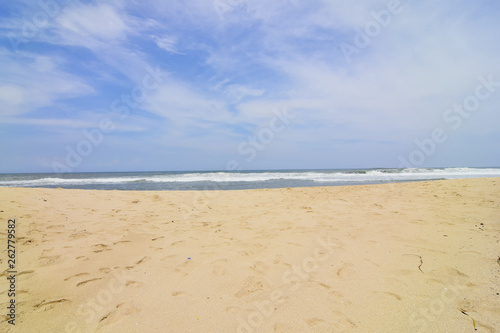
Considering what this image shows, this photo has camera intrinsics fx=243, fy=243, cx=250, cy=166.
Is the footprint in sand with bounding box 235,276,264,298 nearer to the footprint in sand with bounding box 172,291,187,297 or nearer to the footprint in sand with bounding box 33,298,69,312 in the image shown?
the footprint in sand with bounding box 172,291,187,297

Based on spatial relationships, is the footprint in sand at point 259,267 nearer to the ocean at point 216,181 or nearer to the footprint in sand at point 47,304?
the footprint in sand at point 47,304

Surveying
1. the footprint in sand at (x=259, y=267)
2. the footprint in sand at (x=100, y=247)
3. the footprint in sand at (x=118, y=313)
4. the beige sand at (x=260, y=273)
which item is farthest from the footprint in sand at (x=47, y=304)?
the footprint in sand at (x=259, y=267)

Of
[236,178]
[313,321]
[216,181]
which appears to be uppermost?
[236,178]

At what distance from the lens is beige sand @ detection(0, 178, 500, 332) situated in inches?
80.7

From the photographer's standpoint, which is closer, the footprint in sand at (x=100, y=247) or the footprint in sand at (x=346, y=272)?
the footprint in sand at (x=346, y=272)

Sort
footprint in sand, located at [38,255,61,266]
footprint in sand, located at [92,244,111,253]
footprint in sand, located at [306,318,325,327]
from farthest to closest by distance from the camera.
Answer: footprint in sand, located at [92,244,111,253] < footprint in sand, located at [38,255,61,266] < footprint in sand, located at [306,318,325,327]

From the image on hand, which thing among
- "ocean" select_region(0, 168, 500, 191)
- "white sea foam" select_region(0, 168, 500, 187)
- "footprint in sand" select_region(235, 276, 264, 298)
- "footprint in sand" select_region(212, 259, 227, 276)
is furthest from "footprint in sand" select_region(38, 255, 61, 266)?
"white sea foam" select_region(0, 168, 500, 187)

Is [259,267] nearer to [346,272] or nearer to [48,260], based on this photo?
[346,272]

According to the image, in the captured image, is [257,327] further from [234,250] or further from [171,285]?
Answer: [234,250]

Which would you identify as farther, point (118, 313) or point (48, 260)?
point (48, 260)

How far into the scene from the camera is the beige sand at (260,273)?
2.05 m

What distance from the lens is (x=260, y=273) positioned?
2.81m

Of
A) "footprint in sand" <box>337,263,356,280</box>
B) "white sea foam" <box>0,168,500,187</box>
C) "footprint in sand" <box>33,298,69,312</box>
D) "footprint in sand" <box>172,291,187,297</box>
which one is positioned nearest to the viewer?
"footprint in sand" <box>33,298,69,312</box>

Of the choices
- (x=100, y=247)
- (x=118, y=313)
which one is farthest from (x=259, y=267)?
(x=100, y=247)
